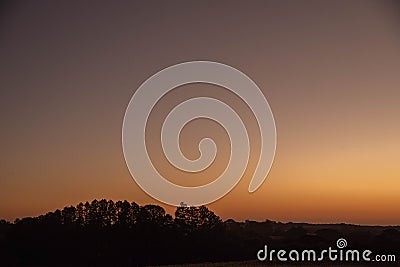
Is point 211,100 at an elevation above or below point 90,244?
above

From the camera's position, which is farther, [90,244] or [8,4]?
[90,244]

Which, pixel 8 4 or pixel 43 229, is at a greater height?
pixel 8 4

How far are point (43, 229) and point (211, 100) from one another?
2.13m

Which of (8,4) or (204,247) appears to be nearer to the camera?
(8,4)

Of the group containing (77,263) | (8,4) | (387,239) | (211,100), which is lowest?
(77,263)

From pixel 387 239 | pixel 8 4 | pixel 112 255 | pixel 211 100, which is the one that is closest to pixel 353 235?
pixel 387 239

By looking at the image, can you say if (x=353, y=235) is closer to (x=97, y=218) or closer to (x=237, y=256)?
(x=237, y=256)

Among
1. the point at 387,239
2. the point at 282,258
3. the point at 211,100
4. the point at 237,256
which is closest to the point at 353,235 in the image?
the point at 387,239

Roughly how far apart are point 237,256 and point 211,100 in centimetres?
158

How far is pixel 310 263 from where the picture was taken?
6.33m

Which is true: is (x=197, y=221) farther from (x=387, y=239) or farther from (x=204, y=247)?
(x=387, y=239)

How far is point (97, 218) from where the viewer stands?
652 centimetres

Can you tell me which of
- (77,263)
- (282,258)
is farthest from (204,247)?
(77,263)

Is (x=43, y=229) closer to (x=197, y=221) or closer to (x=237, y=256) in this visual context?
(x=197, y=221)
